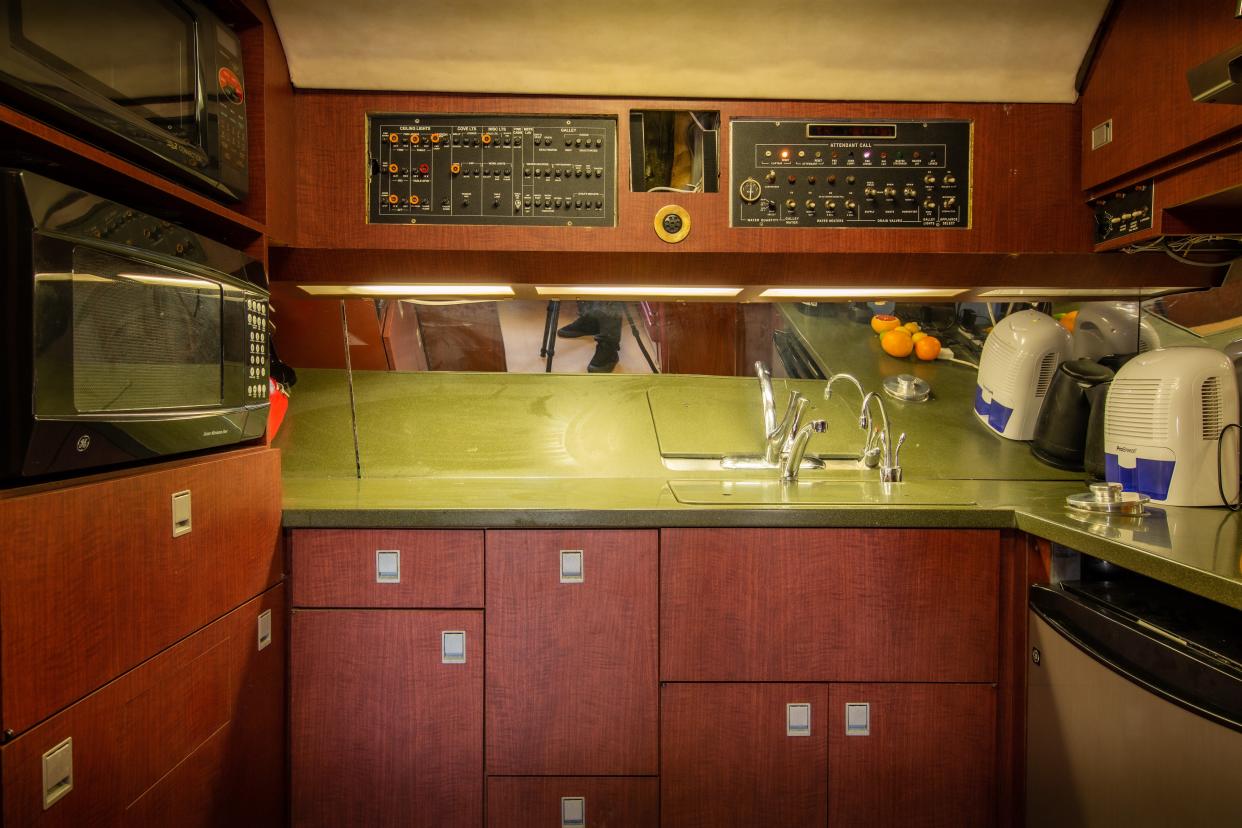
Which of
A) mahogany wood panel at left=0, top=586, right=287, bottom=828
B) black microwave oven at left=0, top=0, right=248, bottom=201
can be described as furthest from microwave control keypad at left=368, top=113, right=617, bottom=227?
mahogany wood panel at left=0, top=586, right=287, bottom=828

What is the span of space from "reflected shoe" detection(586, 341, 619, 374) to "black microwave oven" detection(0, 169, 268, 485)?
1.01 meters

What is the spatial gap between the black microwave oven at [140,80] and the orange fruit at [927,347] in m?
1.91

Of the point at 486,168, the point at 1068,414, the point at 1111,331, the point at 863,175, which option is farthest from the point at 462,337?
the point at 1111,331

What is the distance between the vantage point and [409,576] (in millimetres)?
1469

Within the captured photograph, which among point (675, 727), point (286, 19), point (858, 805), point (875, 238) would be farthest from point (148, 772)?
point (875, 238)

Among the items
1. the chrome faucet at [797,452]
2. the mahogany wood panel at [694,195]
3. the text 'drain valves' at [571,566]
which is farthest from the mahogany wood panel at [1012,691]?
the text 'drain valves' at [571,566]

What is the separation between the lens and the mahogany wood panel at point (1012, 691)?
1.45m

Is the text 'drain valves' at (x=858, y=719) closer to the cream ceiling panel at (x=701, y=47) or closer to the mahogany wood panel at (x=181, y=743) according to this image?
the mahogany wood panel at (x=181, y=743)

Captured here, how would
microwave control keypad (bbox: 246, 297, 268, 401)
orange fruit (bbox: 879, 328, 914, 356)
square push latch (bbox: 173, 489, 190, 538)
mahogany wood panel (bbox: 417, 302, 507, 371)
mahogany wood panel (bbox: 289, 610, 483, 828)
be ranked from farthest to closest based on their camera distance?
orange fruit (bbox: 879, 328, 914, 356) → mahogany wood panel (bbox: 417, 302, 507, 371) → mahogany wood panel (bbox: 289, 610, 483, 828) → microwave control keypad (bbox: 246, 297, 268, 401) → square push latch (bbox: 173, 489, 190, 538)

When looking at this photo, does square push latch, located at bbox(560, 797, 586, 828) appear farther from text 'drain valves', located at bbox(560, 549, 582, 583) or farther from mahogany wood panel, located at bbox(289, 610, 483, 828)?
text 'drain valves', located at bbox(560, 549, 582, 583)

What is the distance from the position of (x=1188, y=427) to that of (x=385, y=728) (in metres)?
1.83

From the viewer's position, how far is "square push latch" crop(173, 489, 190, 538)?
3.62ft

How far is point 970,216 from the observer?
5.76ft

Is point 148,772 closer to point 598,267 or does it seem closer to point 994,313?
point 598,267
